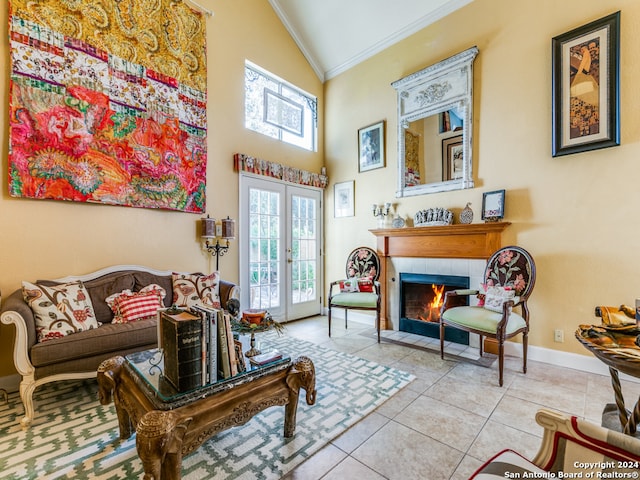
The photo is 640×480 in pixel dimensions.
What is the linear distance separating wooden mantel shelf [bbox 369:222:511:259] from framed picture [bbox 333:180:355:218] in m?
0.71

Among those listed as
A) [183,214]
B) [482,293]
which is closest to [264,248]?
[183,214]

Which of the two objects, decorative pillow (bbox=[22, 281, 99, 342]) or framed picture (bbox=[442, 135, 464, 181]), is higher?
framed picture (bbox=[442, 135, 464, 181])

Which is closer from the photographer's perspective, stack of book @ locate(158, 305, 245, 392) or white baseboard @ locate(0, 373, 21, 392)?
stack of book @ locate(158, 305, 245, 392)

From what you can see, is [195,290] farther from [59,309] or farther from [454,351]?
[454,351]

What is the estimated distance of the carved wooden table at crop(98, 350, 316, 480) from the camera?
113 cm

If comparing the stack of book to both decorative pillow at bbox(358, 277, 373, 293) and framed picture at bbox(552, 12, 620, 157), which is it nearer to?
decorative pillow at bbox(358, 277, 373, 293)

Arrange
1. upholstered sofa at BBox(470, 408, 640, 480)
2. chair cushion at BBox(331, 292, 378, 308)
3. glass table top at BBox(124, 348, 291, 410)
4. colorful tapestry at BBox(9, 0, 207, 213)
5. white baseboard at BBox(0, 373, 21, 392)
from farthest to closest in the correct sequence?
1. chair cushion at BBox(331, 292, 378, 308)
2. colorful tapestry at BBox(9, 0, 207, 213)
3. white baseboard at BBox(0, 373, 21, 392)
4. glass table top at BBox(124, 348, 291, 410)
5. upholstered sofa at BBox(470, 408, 640, 480)

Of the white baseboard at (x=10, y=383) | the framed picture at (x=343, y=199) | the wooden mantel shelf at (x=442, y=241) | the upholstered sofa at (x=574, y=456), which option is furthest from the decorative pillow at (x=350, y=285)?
the white baseboard at (x=10, y=383)

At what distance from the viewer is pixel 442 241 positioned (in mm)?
3436

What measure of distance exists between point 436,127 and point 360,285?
227 centimetres

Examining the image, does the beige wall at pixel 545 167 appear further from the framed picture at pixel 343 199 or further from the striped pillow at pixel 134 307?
the striped pillow at pixel 134 307

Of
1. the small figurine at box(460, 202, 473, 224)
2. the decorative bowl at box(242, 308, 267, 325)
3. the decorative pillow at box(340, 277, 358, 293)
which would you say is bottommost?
the decorative pillow at box(340, 277, 358, 293)

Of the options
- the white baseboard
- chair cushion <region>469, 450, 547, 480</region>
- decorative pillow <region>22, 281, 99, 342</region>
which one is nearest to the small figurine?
chair cushion <region>469, 450, 547, 480</region>

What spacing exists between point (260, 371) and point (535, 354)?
9.30ft
